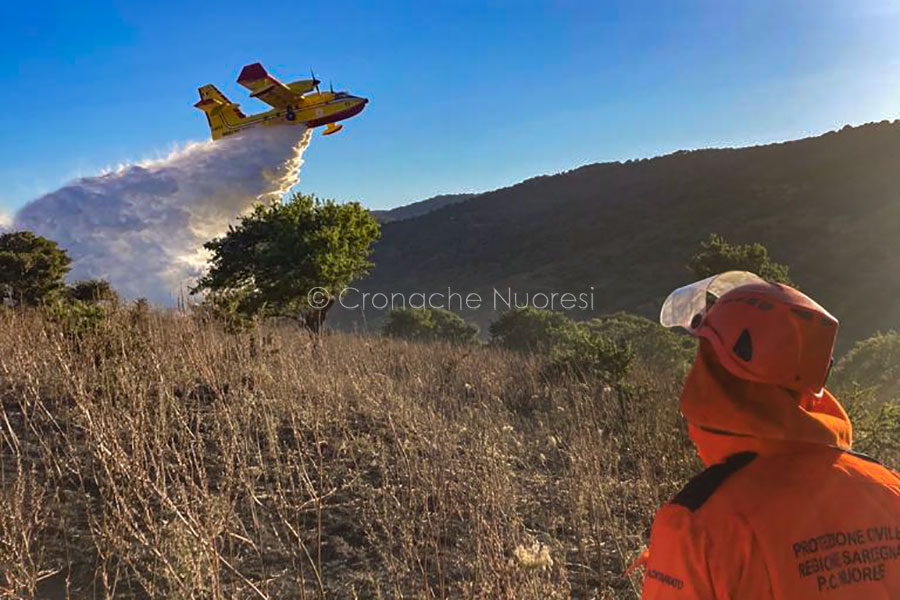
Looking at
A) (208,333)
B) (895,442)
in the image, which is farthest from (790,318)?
(208,333)

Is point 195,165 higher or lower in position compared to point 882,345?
higher

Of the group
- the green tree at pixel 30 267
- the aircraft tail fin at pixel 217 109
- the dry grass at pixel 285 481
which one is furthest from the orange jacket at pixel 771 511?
the aircraft tail fin at pixel 217 109

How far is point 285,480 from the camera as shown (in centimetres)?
429

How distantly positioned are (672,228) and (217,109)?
44.5 m

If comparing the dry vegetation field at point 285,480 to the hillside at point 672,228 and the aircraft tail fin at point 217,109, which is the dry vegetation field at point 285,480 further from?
the hillside at point 672,228

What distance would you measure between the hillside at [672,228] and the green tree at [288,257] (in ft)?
88.9

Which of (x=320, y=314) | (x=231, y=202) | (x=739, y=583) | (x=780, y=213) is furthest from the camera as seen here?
(x=780, y=213)

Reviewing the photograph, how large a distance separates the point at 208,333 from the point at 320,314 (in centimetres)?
422

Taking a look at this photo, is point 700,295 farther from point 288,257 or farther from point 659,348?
point 659,348

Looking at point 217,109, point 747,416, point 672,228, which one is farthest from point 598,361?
point 672,228

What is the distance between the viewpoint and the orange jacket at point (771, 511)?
0.94 metres

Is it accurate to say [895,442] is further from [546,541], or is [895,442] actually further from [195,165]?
[195,165]

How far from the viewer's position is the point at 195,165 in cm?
1480

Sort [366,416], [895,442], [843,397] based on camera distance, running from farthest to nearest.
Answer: [366,416], [843,397], [895,442]
